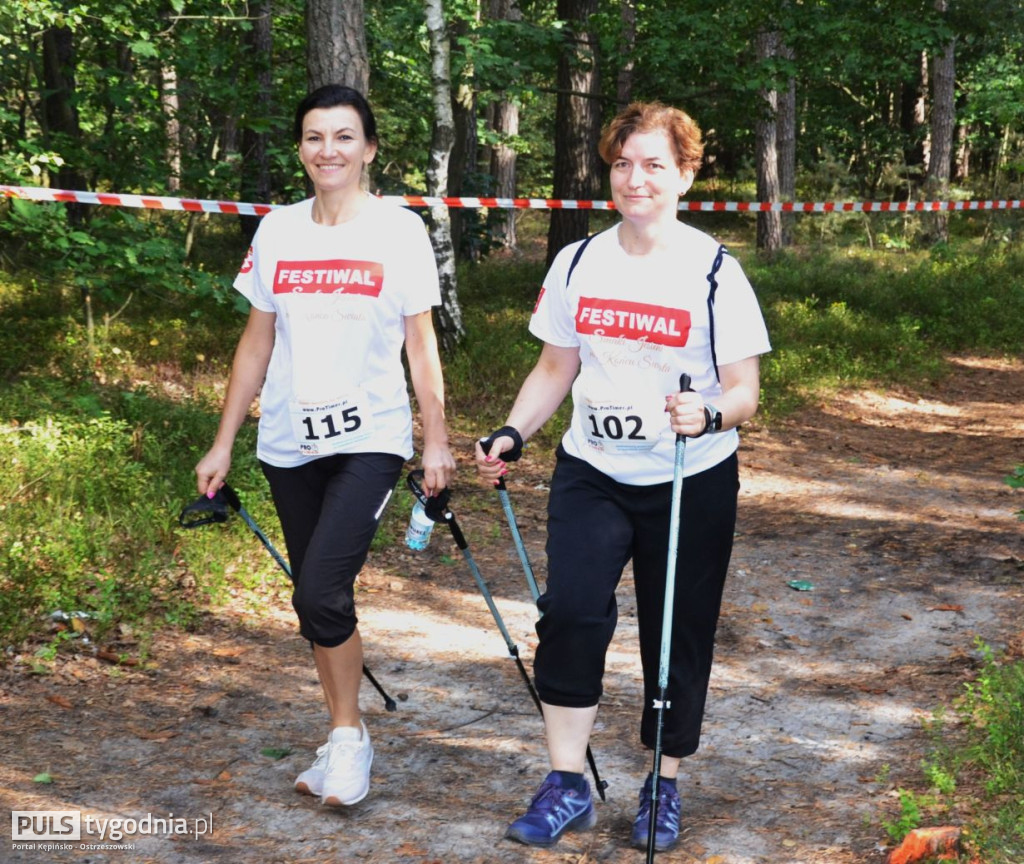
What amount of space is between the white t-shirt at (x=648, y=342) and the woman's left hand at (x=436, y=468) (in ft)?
1.73

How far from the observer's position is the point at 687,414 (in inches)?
135

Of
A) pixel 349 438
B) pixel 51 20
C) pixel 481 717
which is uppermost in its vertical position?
pixel 51 20

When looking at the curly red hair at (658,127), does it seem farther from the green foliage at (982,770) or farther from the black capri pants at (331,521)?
the green foliage at (982,770)

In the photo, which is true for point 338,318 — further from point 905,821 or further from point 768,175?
point 768,175

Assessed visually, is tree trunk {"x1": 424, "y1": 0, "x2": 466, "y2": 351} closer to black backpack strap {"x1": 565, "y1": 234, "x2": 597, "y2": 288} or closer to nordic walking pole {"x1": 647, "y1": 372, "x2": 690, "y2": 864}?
black backpack strap {"x1": 565, "y1": 234, "x2": 597, "y2": 288}

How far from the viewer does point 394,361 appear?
412 centimetres

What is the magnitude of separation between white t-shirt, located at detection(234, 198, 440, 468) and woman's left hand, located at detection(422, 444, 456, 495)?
0.45 feet

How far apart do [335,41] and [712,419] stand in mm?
6600

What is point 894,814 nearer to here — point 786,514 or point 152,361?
point 786,514

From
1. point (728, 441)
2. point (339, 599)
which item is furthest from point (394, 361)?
point (728, 441)

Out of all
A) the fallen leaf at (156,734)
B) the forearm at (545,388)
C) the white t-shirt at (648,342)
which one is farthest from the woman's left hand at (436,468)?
the fallen leaf at (156,734)

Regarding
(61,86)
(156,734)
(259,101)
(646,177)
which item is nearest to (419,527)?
(646,177)

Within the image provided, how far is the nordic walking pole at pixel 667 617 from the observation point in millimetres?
3566

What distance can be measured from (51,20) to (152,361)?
3.05 metres
